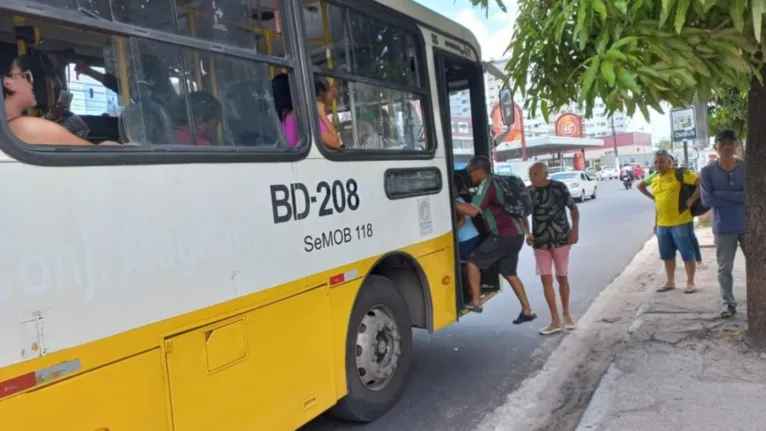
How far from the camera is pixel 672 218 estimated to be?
284 inches

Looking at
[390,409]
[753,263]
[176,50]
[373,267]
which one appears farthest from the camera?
[753,263]

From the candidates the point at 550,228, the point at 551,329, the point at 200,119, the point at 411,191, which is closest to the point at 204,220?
the point at 200,119

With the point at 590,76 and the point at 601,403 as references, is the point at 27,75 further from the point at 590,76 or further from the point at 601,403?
the point at 601,403

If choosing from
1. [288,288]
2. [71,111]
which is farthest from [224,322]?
[71,111]

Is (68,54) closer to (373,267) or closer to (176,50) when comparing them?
(176,50)

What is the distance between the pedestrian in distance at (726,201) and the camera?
18.1 feet

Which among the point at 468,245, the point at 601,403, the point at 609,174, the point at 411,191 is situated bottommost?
the point at 609,174

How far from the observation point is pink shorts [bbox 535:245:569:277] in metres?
6.14

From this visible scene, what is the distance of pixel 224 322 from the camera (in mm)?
2932

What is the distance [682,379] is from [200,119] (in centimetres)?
369

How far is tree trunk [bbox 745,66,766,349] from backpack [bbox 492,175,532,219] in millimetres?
1778

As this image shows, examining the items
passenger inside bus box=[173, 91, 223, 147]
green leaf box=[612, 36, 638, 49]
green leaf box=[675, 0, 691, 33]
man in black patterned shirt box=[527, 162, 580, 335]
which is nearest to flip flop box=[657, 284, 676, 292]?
man in black patterned shirt box=[527, 162, 580, 335]

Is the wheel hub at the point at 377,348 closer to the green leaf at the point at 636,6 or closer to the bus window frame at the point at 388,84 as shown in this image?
the bus window frame at the point at 388,84

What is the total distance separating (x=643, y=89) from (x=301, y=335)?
93.0 inches
